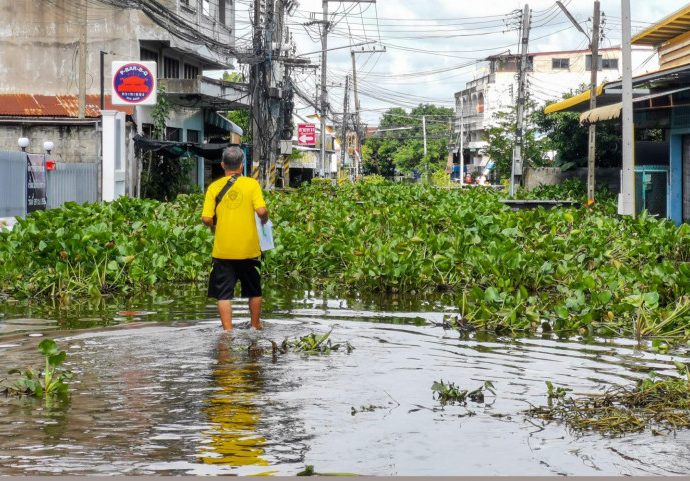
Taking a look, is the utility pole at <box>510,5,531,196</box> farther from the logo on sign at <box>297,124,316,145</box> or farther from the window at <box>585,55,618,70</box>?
the window at <box>585,55,618,70</box>

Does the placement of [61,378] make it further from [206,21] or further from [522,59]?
[522,59]

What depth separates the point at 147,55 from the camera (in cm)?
3938

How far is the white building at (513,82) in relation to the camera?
86.2 metres

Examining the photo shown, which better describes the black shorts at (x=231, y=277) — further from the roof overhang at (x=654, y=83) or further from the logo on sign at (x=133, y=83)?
the logo on sign at (x=133, y=83)

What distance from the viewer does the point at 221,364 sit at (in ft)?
28.0

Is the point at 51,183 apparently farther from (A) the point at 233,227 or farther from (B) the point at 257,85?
(A) the point at 233,227

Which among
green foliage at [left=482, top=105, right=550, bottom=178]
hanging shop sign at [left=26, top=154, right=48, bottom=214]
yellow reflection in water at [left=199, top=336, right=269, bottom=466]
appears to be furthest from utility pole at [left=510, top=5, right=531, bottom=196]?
yellow reflection in water at [left=199, top=336, right=269, bottom=466]

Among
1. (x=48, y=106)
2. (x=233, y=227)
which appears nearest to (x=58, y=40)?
(x=48, y=106)

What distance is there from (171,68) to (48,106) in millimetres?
7203

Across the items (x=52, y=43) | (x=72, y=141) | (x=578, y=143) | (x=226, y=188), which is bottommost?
(x=226, y=188)

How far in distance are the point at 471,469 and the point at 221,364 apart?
357 cm

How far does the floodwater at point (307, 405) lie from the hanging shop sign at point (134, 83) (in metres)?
15.2

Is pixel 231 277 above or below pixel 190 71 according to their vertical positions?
below

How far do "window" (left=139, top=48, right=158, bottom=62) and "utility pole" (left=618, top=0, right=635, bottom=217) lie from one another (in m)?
20.5
